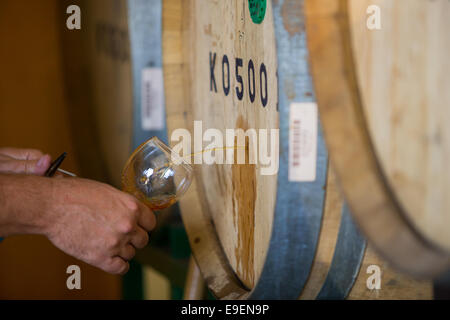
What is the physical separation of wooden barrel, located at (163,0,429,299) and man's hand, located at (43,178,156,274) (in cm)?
26

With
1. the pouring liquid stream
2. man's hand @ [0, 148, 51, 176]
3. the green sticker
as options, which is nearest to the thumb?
man's hand @ [0, 148, 51, 176]

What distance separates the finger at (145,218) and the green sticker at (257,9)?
0.43 m

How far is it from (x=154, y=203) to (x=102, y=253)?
0.15m

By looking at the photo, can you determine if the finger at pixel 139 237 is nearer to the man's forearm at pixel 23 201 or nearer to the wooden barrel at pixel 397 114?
the man's forearm at pixel 23 201

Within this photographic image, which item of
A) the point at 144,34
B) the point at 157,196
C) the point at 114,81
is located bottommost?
the point at 157,196

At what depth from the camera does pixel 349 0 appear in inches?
26.9

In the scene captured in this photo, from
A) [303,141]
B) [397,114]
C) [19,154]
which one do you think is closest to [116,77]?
[19,154]

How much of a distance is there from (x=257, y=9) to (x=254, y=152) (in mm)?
273

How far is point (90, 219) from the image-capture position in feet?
3.33

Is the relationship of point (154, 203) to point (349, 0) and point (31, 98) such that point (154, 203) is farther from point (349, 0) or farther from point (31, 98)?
point (31, 98)

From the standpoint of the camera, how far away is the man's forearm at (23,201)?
99 cm

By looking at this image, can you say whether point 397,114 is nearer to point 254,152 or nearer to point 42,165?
point 254,152

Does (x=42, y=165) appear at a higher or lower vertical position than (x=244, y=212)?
higher
